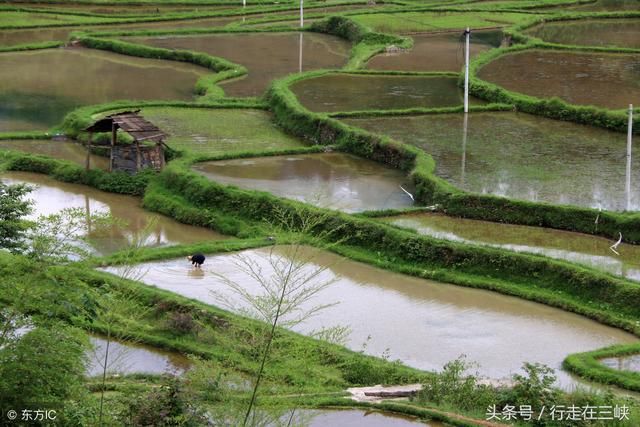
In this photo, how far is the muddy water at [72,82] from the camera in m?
28.6

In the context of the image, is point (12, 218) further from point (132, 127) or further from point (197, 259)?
point (132, 127)

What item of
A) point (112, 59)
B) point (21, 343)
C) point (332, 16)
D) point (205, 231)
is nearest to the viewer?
point (21, 343)

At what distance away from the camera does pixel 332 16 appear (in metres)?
39.3

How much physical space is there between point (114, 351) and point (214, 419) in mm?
4532

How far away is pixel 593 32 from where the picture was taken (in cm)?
3816

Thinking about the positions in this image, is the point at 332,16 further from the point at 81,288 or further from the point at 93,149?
the point at 81,288

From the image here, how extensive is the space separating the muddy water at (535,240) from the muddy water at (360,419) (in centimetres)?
613

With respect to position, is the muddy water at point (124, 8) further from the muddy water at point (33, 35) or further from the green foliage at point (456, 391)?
the green foliage at point (456, 391)

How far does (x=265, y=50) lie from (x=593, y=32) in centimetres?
1042

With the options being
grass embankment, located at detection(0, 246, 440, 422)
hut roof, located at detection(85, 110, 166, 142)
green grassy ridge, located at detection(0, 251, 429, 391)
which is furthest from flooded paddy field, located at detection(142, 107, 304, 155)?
grass embankment, located at detection(0, 246, 440, 422)

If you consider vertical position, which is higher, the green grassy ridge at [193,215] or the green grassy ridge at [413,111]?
the green grassy ridge at [413,111]

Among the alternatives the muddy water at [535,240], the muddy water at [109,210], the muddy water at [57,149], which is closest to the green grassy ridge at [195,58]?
the muddy water at [57,149]

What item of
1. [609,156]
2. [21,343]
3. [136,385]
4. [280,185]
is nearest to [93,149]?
[280,185]

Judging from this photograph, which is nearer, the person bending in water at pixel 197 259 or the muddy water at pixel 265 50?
the person bending in water at pixel 197 259
